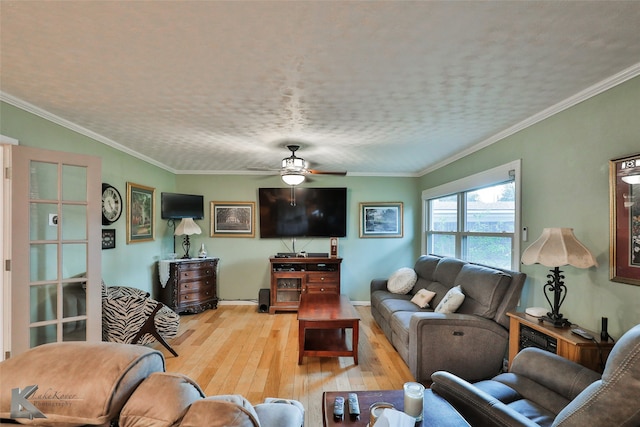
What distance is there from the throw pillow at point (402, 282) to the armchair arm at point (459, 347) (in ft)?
5.48

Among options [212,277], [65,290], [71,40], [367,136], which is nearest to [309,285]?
[212,277]

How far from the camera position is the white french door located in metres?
2.47

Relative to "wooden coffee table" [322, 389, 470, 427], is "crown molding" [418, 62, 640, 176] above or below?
above

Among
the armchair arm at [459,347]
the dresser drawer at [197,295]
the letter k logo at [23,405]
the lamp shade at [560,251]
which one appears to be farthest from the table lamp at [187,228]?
the lamp shade at [560,251]

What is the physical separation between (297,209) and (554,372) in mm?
4341

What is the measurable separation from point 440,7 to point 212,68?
4.31 ft

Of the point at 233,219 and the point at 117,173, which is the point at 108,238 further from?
the point at 233,219

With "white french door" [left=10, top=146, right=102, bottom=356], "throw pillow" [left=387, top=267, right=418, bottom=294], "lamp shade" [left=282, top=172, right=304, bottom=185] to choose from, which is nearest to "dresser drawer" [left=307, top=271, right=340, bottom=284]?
"throw pillow" [left=387, top=267, right=418, bottom=294]

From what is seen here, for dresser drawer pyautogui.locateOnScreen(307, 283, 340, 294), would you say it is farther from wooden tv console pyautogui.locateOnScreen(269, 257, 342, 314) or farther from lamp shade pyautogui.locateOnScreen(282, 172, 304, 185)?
lamp shade pyautogui.locateOnScreen(282, 172, 304, 185)

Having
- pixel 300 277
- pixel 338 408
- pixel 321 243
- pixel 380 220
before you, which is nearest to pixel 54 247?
pixel 338 408

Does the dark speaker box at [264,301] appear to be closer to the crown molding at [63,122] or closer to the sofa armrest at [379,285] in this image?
the sofa armrest at [379,285]

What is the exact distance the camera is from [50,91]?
2.24 metres

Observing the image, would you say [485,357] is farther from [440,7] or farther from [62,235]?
[62,235]

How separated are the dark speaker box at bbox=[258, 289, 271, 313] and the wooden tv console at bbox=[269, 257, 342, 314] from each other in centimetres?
8
